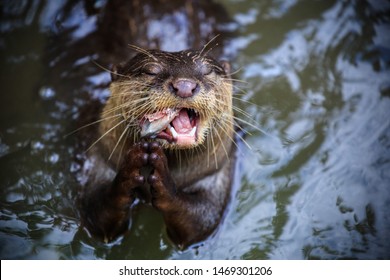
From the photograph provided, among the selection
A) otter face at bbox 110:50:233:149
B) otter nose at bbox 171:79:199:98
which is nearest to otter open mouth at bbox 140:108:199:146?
otter face at bbox 110:50:233:149

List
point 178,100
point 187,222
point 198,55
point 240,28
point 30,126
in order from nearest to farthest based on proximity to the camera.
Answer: point 178,100, point 198,55, point 187,222, point 30,126, point 240,28

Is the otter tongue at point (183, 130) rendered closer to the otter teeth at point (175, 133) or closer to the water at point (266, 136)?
the otter teeth at point (175, 133)

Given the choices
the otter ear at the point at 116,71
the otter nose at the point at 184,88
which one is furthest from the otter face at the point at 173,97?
the otter ear at the point at 116,71

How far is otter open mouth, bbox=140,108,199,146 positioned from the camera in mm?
3137

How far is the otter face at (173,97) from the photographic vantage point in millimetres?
3053

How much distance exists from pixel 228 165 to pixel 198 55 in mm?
905

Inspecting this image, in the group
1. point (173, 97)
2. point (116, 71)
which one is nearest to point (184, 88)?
point (173, 97)

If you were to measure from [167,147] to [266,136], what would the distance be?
1474 millimetres

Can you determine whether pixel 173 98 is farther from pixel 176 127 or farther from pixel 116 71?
pixel 116 71

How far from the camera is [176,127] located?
3.19 meters

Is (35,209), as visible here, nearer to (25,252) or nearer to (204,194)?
(25,252)

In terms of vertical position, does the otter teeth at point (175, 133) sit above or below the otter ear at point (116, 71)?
below

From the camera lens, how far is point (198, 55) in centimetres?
336

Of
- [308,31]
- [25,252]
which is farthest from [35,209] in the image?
[308,31]
